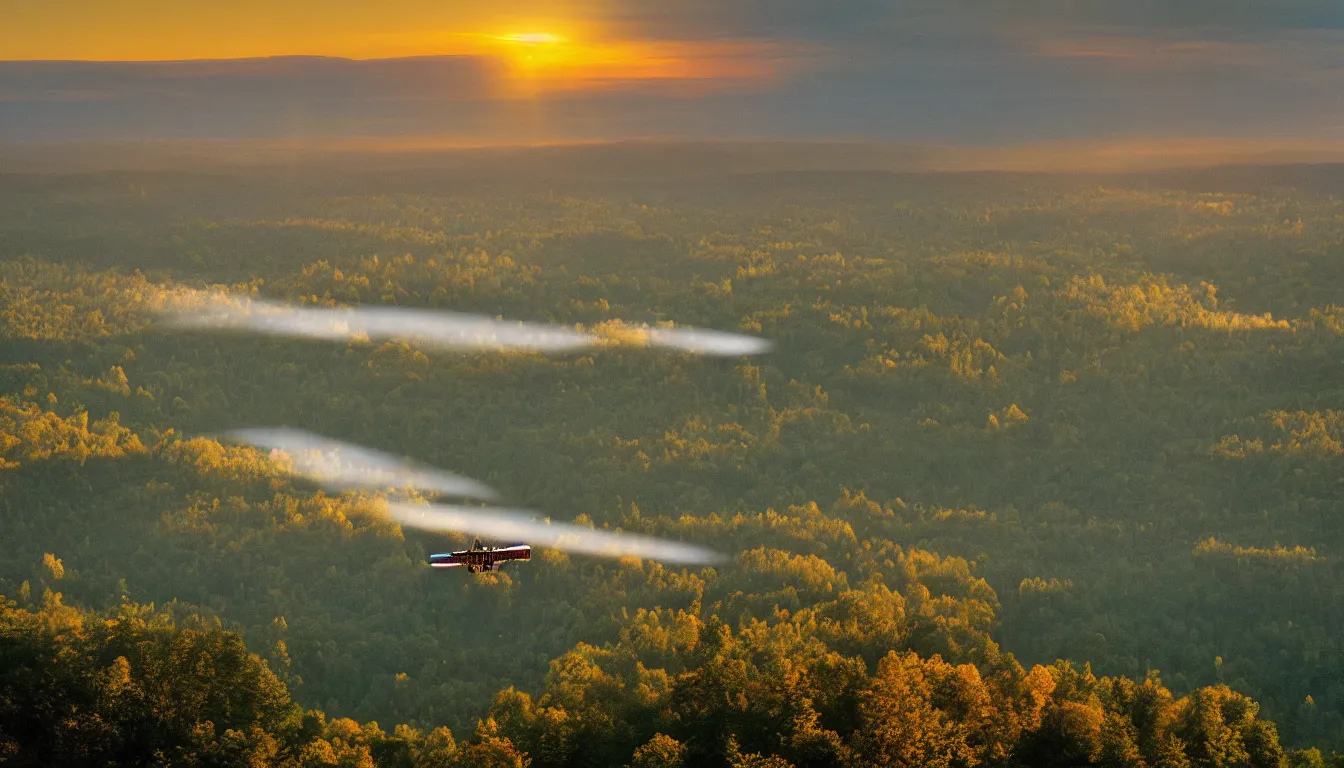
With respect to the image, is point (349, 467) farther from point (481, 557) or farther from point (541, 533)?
point (481, 557)

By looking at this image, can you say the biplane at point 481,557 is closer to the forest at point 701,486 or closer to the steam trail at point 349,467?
the forest at point 701,486

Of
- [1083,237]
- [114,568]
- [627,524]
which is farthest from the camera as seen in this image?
[1083,237]

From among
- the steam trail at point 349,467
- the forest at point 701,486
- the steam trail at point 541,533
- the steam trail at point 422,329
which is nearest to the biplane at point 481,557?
the forest at point 701,486

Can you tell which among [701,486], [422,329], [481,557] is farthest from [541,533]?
[422,329]

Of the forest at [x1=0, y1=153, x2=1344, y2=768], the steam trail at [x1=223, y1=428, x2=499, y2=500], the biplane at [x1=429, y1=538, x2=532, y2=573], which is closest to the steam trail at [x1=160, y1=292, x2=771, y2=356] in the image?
the forest at [x1=0, y1=153, x2=1344, y2=768]

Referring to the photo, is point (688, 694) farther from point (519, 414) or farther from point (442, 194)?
point (442, 194)

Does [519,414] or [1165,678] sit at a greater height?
[1165,678]

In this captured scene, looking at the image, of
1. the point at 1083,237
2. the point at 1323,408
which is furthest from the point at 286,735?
the point at 1083,237

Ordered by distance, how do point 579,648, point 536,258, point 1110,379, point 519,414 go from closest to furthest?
1. point 579,648
2. point 519,414
3. point 1110,379
4. point 536,258

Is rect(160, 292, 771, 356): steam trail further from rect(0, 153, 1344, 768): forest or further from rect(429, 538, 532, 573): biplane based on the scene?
rect(429, 538, 532, 573): biplane
